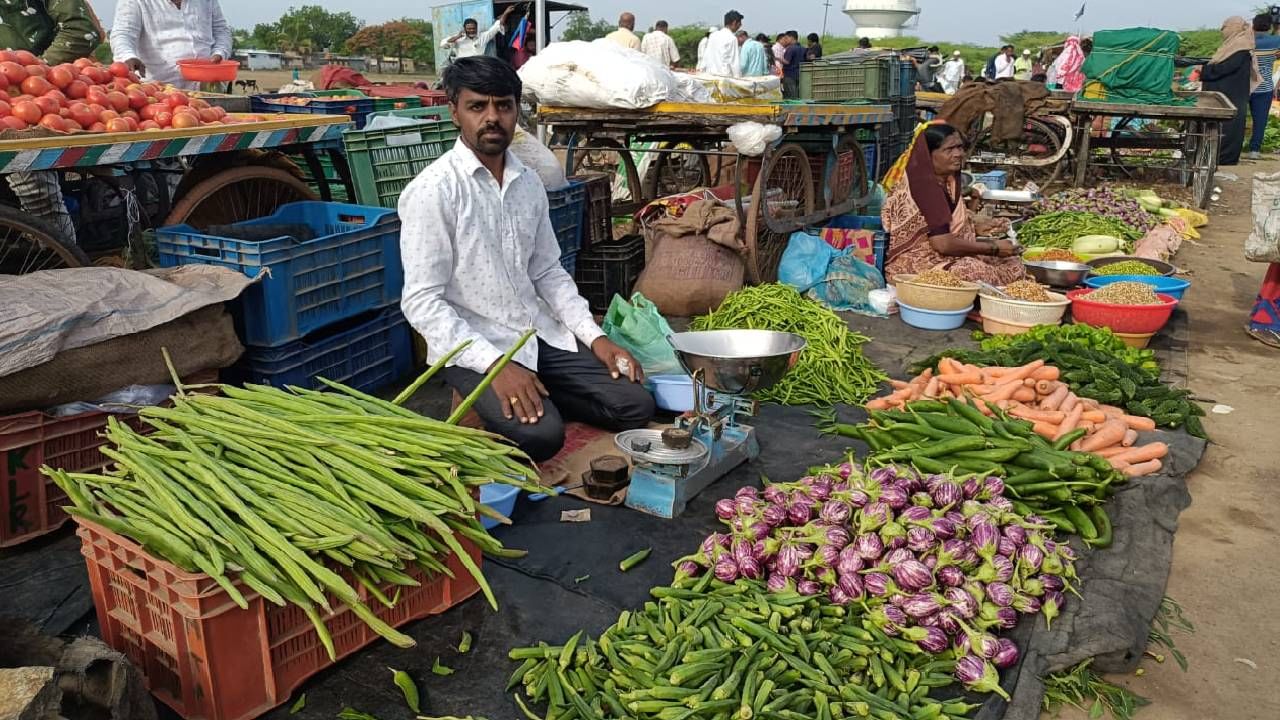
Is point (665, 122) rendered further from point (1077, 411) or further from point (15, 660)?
point (15, 660)

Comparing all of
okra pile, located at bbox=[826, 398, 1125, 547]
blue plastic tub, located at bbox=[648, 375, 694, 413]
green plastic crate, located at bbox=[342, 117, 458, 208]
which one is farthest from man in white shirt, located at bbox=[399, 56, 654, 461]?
green plastic crate, located at bbox=[342, 117, 458, 208]

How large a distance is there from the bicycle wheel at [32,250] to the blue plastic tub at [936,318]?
189 inches

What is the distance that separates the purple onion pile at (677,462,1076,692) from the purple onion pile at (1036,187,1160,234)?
7.51 meters

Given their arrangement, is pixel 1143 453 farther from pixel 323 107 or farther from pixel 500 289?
pixel 323 107

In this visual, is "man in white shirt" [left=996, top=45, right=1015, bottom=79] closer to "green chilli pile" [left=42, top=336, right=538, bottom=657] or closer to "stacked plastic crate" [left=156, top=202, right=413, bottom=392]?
"stacked plastic crate" [left=156, top=202, right=413, bottom=392]

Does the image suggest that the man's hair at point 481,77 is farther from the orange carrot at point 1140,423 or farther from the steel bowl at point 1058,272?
the steel bowl at point 1058,272

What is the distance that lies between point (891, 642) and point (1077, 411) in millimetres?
2081

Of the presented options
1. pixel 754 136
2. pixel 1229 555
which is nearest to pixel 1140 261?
pixel 754 136

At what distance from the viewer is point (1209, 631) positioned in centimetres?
288

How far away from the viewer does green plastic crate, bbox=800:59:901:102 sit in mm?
9539

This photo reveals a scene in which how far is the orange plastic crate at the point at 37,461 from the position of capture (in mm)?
2979

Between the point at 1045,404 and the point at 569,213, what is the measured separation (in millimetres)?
3124

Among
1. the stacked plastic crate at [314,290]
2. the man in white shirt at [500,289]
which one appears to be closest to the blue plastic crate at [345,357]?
the stacked plastic crate at [314,290]

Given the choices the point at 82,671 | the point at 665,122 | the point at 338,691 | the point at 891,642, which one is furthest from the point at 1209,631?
the point at 665,122
